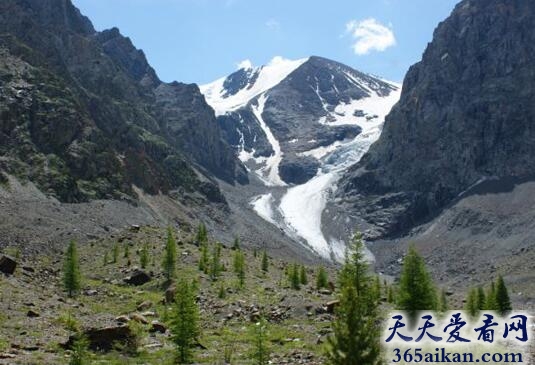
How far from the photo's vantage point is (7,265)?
56.2m

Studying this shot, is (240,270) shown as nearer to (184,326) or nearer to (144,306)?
(144,306)

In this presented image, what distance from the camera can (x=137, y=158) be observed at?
19088 cm

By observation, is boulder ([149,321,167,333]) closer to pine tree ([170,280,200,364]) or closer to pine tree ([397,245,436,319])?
pine tree ([170,280,200,364])

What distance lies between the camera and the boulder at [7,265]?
55562 mm

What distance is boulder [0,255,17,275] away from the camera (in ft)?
182

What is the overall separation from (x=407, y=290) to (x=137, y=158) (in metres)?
156

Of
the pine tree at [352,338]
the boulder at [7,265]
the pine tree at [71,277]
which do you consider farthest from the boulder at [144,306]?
the pine tree at [352,338]

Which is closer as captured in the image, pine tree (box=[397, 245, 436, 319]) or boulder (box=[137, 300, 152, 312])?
pine tree (box=[397, 245, 436, 319])

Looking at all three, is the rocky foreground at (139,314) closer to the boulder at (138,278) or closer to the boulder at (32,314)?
the boulder at (32,314)

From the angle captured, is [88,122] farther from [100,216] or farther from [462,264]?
[462,264]

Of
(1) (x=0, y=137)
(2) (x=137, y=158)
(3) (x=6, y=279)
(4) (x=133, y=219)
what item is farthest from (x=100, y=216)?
(3) (x=6, y=279)

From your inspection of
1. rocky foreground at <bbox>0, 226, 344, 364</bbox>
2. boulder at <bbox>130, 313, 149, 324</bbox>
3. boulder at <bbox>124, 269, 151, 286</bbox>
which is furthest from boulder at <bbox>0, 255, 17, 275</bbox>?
boulder at <bbox>130, 313, 149, 324</bbox>

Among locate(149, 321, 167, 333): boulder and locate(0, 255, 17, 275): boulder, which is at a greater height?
locate(0, 255, 17, 275): boulder

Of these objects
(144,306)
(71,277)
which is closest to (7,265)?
(71,277)
